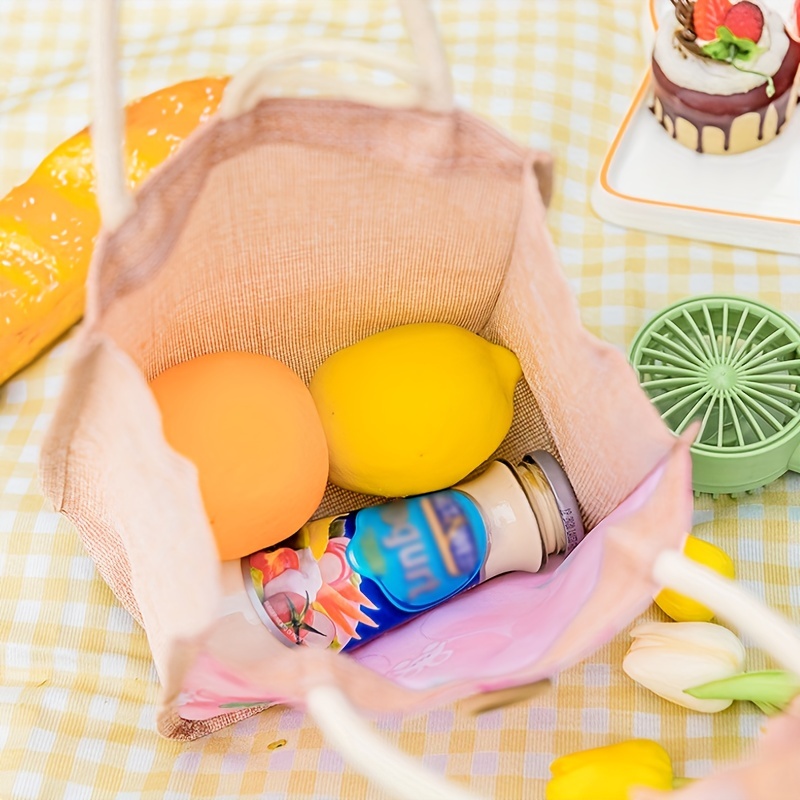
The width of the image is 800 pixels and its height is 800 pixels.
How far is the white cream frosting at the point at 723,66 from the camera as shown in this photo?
0.66m

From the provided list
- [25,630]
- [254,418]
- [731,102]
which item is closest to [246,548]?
[254,418]

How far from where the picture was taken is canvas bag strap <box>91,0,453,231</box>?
0.41 meters

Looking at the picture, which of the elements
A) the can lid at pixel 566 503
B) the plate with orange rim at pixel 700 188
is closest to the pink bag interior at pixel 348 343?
the can lid at pixel 566 503

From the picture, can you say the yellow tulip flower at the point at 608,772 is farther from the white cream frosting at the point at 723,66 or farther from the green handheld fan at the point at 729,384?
the white cream frosting at the point at 723,66

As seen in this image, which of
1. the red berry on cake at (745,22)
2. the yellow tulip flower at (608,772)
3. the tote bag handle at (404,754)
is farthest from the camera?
the red berry on cake at (745,22)

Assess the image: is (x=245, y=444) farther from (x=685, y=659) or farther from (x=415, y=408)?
(x=685, y=659)

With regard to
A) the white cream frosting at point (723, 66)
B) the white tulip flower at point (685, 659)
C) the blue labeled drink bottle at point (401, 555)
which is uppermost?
the white cream frosting at point (723, 66)

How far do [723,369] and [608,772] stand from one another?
26 centimetres

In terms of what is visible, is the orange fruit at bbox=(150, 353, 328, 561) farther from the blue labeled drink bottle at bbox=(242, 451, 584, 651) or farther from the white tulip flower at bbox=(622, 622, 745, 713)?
the white tulip flower at bbox=(622, 622, 745, 713)

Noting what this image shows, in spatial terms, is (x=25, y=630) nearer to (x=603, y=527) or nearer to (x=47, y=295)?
(x=47, y=295)

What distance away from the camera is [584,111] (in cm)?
80

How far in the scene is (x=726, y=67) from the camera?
0.66m

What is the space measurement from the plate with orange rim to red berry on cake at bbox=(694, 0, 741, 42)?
76 mm

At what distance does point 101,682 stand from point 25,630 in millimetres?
61
